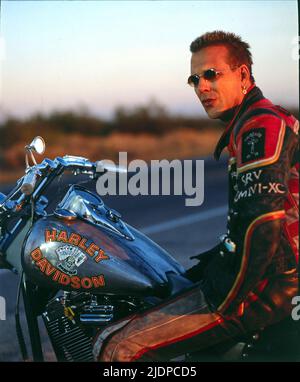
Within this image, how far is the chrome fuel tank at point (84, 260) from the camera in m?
2.60

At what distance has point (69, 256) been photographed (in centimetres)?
260

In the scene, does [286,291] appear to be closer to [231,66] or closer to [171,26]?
[231,66]

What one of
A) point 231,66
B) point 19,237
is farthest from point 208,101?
point 19,237

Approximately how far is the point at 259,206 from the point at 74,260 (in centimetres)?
62

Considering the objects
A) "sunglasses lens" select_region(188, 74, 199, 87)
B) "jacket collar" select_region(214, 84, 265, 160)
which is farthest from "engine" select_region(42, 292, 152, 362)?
"sunglasses lens" select_region(188, 74, 199, 87)

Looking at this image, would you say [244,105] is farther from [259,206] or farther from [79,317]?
[79,317]

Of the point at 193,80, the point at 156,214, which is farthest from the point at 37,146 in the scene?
the point at 156,214

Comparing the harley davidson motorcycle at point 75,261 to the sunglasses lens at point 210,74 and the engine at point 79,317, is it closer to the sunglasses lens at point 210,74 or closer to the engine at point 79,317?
Result: the engine at point 79,317

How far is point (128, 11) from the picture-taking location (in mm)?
2859

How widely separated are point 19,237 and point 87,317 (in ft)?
1.17
